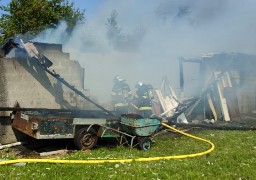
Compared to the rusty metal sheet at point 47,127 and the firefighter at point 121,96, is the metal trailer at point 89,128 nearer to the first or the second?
the rusty metal sheet at point 47,127

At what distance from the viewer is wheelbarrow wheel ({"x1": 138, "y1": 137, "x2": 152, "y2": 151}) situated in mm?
8180

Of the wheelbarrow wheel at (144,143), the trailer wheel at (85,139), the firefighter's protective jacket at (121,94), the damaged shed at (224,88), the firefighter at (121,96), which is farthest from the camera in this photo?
the damaged shed at (224,88)

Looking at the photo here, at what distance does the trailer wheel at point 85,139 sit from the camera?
7801mm

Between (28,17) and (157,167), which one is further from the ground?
(28,17)

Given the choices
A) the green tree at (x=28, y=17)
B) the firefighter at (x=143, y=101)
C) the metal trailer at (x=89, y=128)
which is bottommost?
the metal trailer at (x=89, y=128)

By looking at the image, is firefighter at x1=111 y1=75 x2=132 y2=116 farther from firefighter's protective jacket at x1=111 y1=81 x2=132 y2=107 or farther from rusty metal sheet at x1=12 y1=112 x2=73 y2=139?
rusty metal sheet at x1=12 y1=112 x2=73 y2=139

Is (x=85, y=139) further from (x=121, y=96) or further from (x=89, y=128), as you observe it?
(x=121, y=96)

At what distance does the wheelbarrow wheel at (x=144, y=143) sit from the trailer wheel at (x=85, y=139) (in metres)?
1.12

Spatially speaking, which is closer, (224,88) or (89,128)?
(89,128)

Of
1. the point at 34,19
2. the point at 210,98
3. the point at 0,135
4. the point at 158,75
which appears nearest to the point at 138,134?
the point at 0,135

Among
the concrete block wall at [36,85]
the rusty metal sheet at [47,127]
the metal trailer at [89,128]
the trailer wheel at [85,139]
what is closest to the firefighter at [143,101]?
the concrete block wall at [36,85]

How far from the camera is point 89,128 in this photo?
7918 millimetres

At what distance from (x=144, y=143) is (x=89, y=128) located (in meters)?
1.44

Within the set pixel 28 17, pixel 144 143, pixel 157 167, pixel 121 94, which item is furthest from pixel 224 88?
pixel 28 17
